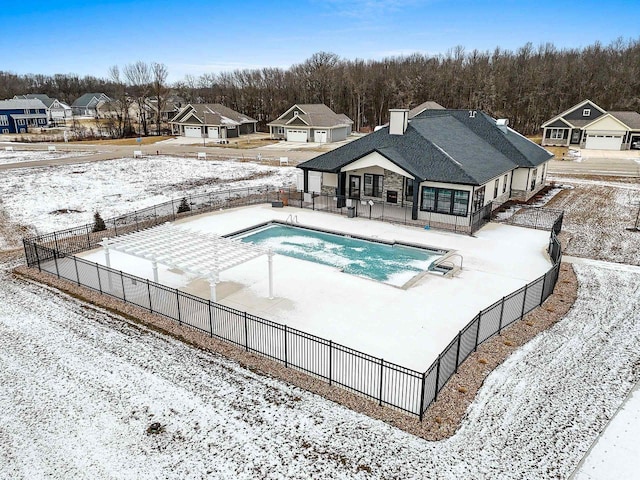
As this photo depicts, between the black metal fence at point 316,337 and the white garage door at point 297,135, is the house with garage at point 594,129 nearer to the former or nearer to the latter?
the white garage door at point 297,135

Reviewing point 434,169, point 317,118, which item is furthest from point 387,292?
point 317,118

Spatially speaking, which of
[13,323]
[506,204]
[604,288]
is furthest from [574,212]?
[13,323]

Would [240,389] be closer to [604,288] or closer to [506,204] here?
[604,288]

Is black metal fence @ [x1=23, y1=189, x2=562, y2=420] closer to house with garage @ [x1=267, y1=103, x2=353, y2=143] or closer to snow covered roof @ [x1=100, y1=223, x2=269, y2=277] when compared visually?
snow covered roof @ [x1=100, y1=223, x2=269, y2=277]

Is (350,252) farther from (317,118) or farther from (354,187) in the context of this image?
(317,118)

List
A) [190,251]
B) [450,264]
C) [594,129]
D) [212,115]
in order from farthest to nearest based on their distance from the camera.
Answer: [212,115] → [594,129] → [450,264] → [190,251]

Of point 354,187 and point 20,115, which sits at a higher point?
point 20,115

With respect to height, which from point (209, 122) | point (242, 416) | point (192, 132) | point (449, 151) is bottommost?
point (242, 416)
